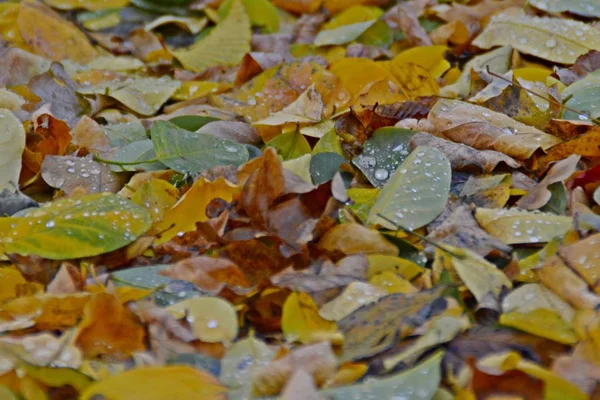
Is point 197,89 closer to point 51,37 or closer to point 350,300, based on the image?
point 51,37

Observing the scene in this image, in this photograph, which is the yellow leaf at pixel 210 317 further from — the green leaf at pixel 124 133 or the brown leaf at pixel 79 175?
the green leaf at pixel 124 133

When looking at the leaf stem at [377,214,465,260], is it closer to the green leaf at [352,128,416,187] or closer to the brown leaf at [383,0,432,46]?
the green leaf at [352,128,416,187]

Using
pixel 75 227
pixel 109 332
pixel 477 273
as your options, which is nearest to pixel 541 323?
pixel 477 273

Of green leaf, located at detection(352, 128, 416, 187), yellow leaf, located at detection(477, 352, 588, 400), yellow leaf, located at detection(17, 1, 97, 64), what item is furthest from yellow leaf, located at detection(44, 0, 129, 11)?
yellow leaf, located at detection(477, 352, 588, 400)

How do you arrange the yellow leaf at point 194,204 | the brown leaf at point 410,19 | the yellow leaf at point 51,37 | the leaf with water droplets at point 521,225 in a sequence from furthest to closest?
the yellow leaf at point 51,37
the brown leaf at point 410,19
the yellow leaf at point 194,204
the leaf with water droplets at point 521,225

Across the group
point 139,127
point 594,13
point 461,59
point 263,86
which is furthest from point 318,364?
point 594,13

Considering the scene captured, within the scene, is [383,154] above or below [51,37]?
above

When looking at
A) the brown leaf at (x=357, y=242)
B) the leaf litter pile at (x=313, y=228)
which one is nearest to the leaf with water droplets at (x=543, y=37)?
the leaf litter pile at (x=313, y=228)
